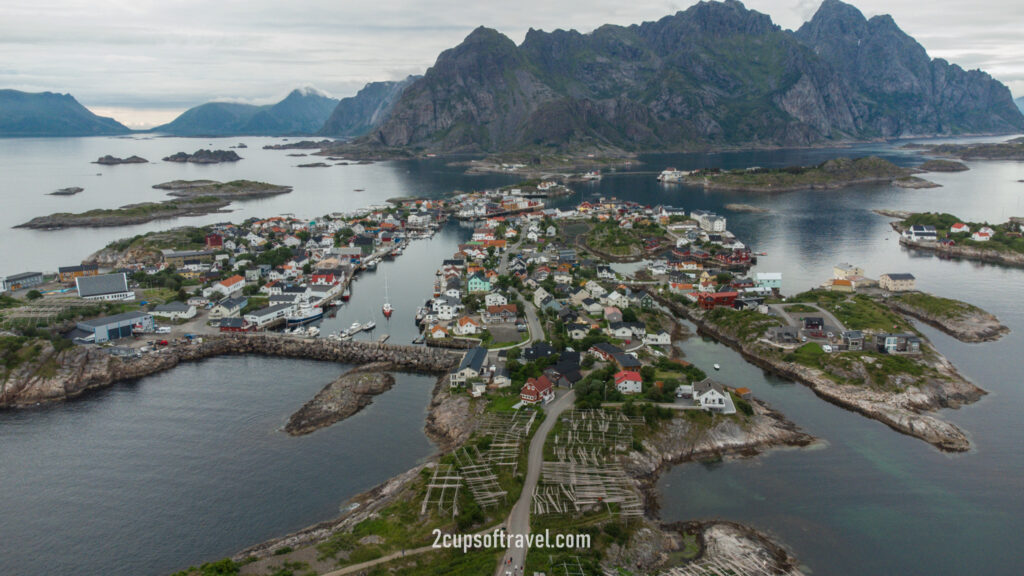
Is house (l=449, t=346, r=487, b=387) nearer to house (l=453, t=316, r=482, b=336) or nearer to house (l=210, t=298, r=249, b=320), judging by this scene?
house (l=453, t=316, r=482, b=336)

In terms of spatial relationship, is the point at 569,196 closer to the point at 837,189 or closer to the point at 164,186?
the point at 837,189

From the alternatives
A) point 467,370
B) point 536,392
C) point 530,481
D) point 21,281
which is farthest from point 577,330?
point 21,281

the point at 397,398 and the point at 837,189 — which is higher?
the point at 837,189

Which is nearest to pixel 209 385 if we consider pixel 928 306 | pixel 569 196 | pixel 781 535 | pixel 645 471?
pixel 645 471

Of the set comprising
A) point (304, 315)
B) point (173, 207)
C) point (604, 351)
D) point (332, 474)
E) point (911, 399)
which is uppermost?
point (173, 207)

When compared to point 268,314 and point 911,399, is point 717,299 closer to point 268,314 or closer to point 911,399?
point 911,399

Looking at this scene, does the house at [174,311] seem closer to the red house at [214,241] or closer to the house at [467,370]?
the red house at [214,241]

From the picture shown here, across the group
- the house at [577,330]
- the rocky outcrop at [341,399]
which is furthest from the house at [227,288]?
the house at [577,330]
